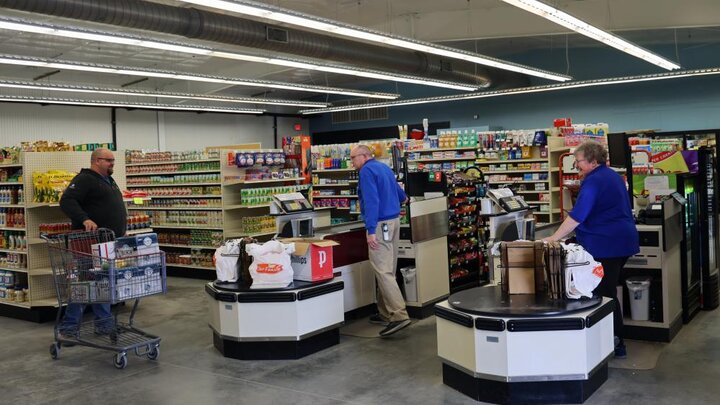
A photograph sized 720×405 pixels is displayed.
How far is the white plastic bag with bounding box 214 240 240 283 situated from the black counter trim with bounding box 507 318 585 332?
2.64 metres

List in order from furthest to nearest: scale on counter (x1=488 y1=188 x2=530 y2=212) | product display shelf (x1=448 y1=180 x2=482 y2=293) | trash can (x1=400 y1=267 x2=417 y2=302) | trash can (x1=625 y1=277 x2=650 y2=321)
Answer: product display shelf (x1=448 y1=180 x2=482 y2=293) < trash can (x1=400 y1=267 x2=417 y2=302) < scale on counter (x1=488 y1=188 x2=530 y2=212) < trash can (x1=625 y1=277 x2=650 y2=321)

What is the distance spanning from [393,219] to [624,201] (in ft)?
7.06

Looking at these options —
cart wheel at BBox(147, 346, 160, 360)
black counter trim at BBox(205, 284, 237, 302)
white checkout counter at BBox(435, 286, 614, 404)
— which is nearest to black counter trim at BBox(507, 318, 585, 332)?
white checkout counter at BBox(435, 286, 614, 404)

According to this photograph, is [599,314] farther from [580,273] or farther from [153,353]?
[153,353]

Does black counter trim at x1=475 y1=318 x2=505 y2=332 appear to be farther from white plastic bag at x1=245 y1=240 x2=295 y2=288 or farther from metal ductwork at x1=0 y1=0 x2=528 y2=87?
metal ductwork at x1=0 y1=0 x2=528 y2=87

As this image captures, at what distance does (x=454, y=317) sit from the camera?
4320 mm

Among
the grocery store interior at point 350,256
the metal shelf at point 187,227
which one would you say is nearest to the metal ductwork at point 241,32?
the grocery store interior at point 350,256

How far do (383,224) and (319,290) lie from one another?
0.95 m

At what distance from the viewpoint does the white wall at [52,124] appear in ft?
53.8

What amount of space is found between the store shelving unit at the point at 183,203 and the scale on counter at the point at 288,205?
12.7 feet

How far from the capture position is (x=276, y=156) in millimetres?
10414

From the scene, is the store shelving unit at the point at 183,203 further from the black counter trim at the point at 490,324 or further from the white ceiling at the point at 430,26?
the black counter trim at the point at 490,324

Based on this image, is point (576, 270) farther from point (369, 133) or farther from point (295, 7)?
point (369, 133)

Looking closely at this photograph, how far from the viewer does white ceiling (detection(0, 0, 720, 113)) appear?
12.3 meters
